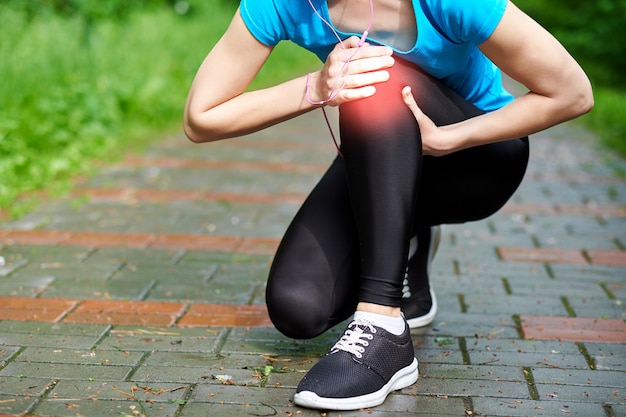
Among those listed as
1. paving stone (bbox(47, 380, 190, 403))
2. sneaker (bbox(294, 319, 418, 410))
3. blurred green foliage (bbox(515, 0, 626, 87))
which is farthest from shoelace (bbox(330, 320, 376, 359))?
blurred green foliage (bbox(515, 0, 626, 87))

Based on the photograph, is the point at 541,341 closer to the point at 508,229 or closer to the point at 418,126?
the point at 418,126

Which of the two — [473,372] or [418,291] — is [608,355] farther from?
[418,291]

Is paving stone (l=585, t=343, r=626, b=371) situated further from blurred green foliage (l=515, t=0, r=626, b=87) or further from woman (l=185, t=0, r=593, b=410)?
blurred green foliage (l=515, t=0, r=626, b=87)

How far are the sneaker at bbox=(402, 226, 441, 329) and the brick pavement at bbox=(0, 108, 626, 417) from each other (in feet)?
0.16

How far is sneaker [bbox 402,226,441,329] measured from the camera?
8.84 ft

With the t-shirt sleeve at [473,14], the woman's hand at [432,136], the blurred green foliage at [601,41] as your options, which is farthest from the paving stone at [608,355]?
the blurred green foliage at [601,41]

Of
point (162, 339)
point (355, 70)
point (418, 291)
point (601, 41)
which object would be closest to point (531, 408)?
point (418, 291)

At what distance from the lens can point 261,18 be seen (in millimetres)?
2217

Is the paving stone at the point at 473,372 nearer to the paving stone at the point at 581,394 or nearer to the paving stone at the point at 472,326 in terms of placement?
the paving stone at the point at 581,394

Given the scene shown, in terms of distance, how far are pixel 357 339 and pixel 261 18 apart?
820mm

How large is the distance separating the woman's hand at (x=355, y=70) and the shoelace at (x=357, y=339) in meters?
0.54

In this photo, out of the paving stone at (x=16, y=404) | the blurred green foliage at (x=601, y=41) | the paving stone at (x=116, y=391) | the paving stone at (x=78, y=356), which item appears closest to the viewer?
the paving stone at (x=16, y=404)

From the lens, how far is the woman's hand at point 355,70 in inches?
83.5

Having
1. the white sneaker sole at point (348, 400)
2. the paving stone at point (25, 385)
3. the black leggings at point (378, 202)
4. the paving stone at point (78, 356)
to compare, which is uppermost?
the black leggings at point (378, 202)
